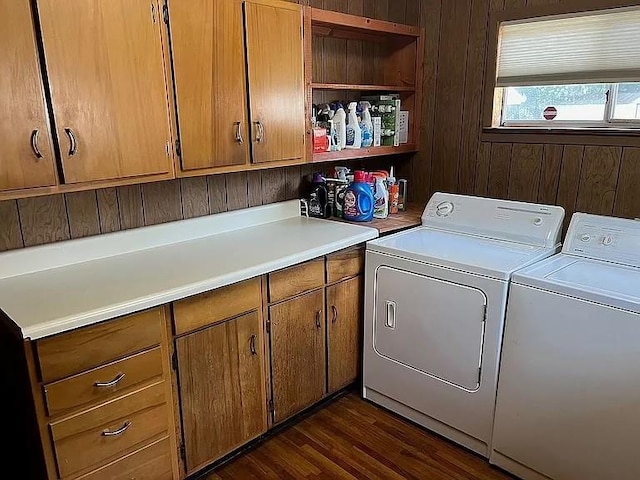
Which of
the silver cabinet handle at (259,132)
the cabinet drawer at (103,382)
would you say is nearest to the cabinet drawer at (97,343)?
the cabinet drawer at (103,382)

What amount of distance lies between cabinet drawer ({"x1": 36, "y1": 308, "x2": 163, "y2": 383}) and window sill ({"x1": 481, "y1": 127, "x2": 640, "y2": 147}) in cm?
202

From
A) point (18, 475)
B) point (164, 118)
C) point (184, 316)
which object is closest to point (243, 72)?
point (164, 118)

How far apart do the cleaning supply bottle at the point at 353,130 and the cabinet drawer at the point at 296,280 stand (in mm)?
792

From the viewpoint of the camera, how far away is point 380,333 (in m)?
2.37

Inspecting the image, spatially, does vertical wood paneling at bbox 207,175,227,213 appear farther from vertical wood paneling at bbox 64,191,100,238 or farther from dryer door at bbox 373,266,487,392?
dryer door at bbox 373,266,487,392

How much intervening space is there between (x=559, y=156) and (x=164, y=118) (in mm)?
1929

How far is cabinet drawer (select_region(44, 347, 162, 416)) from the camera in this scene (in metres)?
1.45

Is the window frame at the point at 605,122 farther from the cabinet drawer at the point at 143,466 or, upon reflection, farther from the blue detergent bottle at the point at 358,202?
the cabinet drawer at the point at 143,466

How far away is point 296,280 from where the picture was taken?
83.3 inches

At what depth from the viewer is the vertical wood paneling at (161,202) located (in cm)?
212

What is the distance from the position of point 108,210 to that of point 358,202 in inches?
47.7

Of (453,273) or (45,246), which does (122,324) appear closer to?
(45,246)

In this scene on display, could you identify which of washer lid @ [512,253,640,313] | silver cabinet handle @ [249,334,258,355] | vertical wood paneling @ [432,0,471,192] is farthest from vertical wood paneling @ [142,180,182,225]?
vertical wood paneling @ [432,0,471,192]

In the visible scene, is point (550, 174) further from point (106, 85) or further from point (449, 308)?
point (106, 85)
